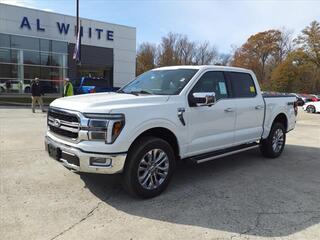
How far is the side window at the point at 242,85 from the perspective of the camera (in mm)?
6461

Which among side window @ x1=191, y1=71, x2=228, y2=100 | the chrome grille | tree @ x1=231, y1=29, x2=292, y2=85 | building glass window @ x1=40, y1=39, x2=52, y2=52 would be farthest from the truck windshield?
tree @ x1=231, y1=29, x2=292, y2=85

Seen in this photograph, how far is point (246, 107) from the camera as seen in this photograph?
655 cm

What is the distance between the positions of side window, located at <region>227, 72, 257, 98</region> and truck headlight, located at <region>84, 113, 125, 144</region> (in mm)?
2777

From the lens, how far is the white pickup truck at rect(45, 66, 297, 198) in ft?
14.7

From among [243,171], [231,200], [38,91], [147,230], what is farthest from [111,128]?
[38,91]

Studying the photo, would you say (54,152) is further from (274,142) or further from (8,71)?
(8,71)

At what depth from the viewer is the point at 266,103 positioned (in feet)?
23.7

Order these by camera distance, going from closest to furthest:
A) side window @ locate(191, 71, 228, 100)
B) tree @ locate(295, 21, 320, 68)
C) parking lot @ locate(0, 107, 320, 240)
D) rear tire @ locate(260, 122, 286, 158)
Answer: parking lot @ locate(0, 107, 320, 240), side window @ locate(191, 71, 228, 100), rear tire @ locate(260, 122, 286, 158), tree @ locate(295, 21, 320, 68)

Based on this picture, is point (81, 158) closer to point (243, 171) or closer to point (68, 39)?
point (243, 171)

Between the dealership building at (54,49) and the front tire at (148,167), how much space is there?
19209mm

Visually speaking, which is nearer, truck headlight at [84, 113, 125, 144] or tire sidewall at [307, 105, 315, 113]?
truck headlight at [84, 113, 125, 144]

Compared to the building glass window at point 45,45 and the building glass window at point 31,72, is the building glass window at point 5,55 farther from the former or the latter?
the building glass window at point 45,45

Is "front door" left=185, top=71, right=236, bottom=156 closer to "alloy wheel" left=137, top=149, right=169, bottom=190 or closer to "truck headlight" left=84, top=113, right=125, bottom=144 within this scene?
"alloy wheel" left=137, top=149, right=169, bottom=190

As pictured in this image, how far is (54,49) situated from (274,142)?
25.3 meters
